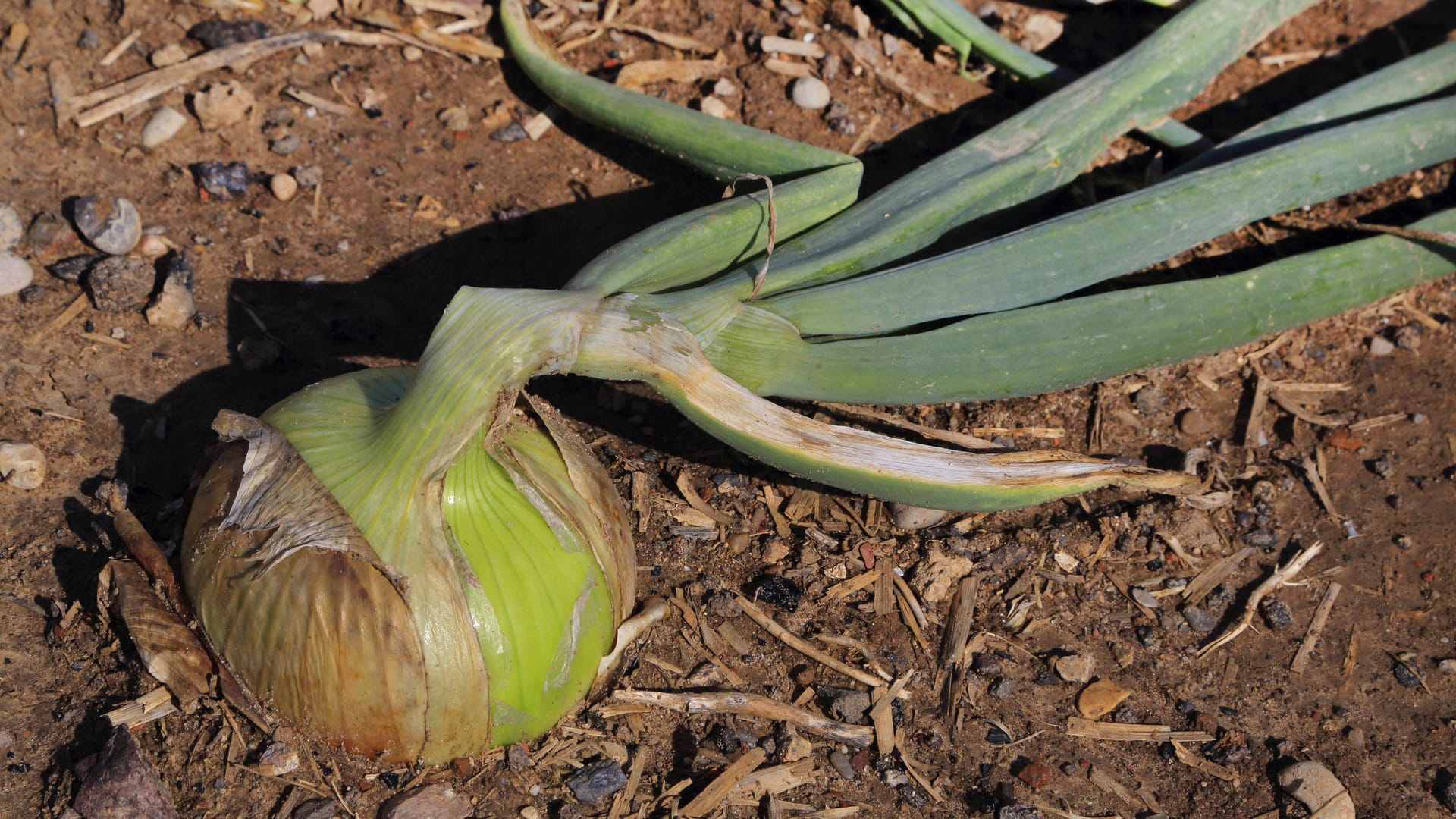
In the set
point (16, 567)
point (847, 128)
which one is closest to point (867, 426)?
point (847, 128)

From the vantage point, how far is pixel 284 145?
109 inches

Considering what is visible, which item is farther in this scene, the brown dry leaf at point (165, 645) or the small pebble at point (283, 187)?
the small pebble at point (283, 187)

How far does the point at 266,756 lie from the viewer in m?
1.82

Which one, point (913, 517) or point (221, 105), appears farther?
point (221, 105)

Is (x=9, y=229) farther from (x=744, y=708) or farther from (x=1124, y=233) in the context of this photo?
(x=1124, y=233)

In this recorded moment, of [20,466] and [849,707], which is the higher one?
[20,466]

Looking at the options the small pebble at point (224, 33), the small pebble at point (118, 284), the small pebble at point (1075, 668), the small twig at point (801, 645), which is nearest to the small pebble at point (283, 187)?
the small pebble at point (118, 284)

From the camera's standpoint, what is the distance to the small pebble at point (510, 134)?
2891mm

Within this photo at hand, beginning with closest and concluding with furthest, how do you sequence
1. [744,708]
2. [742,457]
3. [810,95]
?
[744,708], [742,457], [810,95]

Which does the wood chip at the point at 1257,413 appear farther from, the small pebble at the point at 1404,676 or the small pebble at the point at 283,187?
the small pebble at the point at 283,187

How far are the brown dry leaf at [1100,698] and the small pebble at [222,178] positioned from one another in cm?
225

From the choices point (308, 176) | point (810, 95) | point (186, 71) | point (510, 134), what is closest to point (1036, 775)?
point (810, 95)

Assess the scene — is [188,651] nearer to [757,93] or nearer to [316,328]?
[316,328]

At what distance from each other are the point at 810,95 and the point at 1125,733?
5.89 feet
